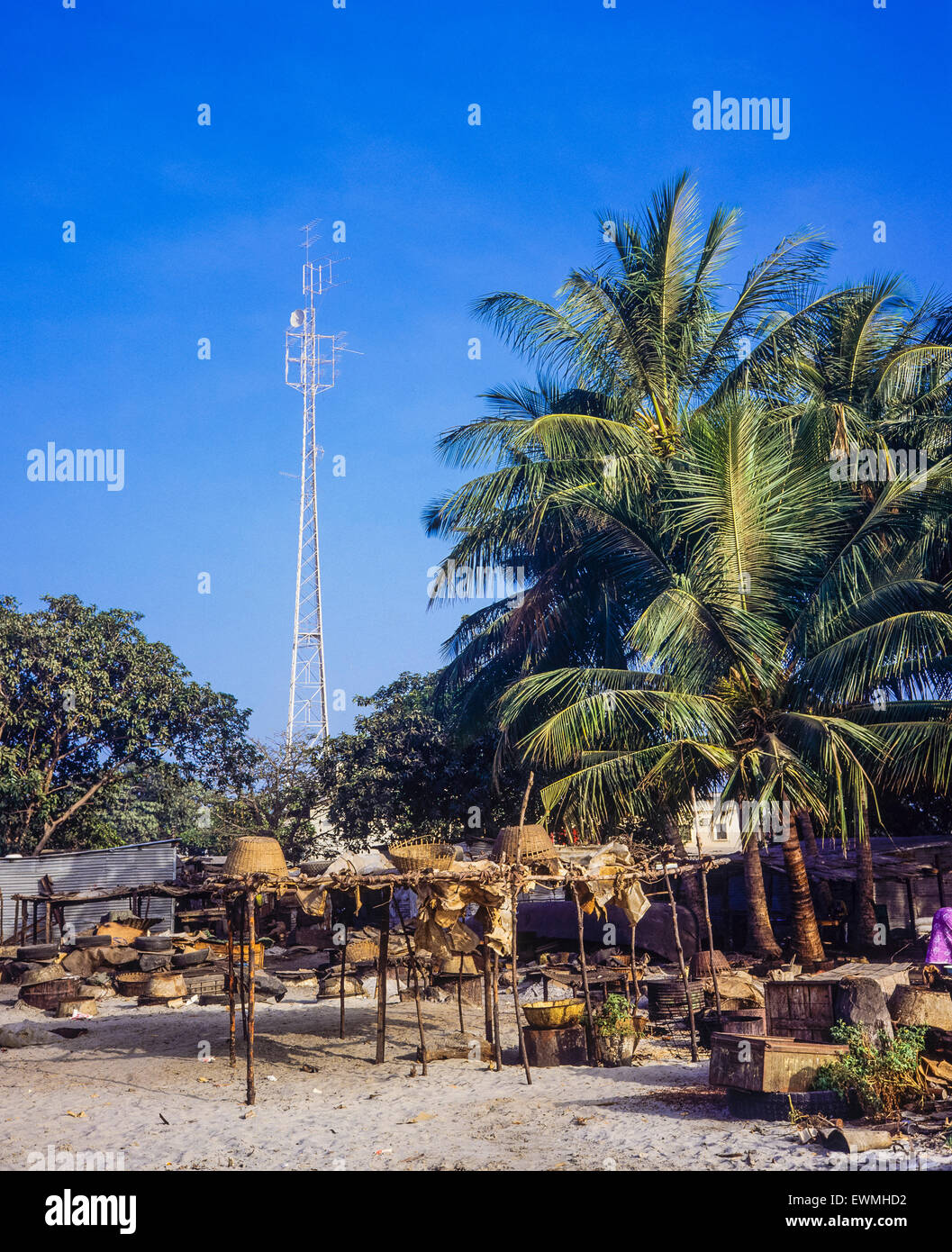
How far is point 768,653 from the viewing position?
50.8 feet

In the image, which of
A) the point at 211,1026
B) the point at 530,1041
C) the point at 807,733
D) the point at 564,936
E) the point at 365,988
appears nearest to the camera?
the point at 530,1041

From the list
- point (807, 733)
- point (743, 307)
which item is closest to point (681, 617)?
point (807, 733)

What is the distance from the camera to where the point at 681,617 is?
1541 cm

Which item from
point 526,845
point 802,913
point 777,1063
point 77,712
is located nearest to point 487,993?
point 526,845

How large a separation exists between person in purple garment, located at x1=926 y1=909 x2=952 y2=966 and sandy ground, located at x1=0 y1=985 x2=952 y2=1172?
113 inches

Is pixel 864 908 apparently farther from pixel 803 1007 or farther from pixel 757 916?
pixel 803 1007

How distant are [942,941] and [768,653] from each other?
4.67 meters

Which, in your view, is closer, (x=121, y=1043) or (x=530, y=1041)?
(x=530, y=1041)

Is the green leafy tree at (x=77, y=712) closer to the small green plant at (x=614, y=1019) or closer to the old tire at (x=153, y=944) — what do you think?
the old tire at (x=153, y=944)

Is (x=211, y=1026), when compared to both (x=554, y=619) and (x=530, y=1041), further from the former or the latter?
(x=554, y=619)

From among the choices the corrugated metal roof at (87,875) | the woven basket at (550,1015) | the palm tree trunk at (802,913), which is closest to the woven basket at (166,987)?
the corrugated metal roof at (87,875)

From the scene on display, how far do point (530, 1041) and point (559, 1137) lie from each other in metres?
3.71

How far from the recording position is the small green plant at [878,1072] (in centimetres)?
866

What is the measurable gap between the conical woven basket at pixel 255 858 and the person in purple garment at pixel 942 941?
7271 millimetres
